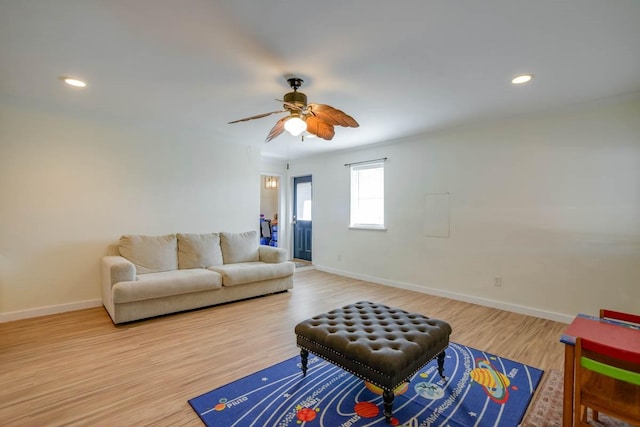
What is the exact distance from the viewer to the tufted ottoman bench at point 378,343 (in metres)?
1.80

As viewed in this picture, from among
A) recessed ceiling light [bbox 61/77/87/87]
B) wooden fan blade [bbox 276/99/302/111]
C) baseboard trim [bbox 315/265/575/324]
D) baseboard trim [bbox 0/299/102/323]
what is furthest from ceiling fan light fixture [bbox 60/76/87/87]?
baseboard trim [bbox 315/265/575/324]

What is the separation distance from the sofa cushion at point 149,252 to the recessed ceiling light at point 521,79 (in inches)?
177

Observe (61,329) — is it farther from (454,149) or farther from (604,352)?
(454,149)

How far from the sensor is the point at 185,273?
3.92m

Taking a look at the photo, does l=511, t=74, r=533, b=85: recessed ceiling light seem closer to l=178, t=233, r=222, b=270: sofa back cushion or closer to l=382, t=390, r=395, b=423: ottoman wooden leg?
l=382, t=390, r=395, b=423: ottoman wooden leg

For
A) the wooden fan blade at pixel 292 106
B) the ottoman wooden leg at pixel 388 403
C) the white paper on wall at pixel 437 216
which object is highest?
the wooden fan blade at pixel 292 106

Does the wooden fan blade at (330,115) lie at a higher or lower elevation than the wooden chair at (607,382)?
higher

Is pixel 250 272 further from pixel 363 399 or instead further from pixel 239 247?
pixel 363 399

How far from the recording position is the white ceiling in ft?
6.15

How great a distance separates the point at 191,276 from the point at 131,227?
1300 mm

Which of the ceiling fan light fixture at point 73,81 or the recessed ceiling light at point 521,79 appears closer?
the recessed ceiling light at point 521,79

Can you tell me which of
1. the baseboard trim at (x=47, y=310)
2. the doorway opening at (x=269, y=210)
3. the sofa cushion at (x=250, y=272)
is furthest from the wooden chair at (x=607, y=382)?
the doorway opening at (x=269, y=210)

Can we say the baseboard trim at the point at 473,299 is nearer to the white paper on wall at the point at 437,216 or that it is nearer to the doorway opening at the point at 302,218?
the white paper on wall at the point at 437,216

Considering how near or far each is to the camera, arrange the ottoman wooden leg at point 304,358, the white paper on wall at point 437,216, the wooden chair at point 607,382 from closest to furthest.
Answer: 1. the wooden chair at point 607,382
2. the ottoman wooden leg at point 304,358
3. the white paper on wall at point 437,216
